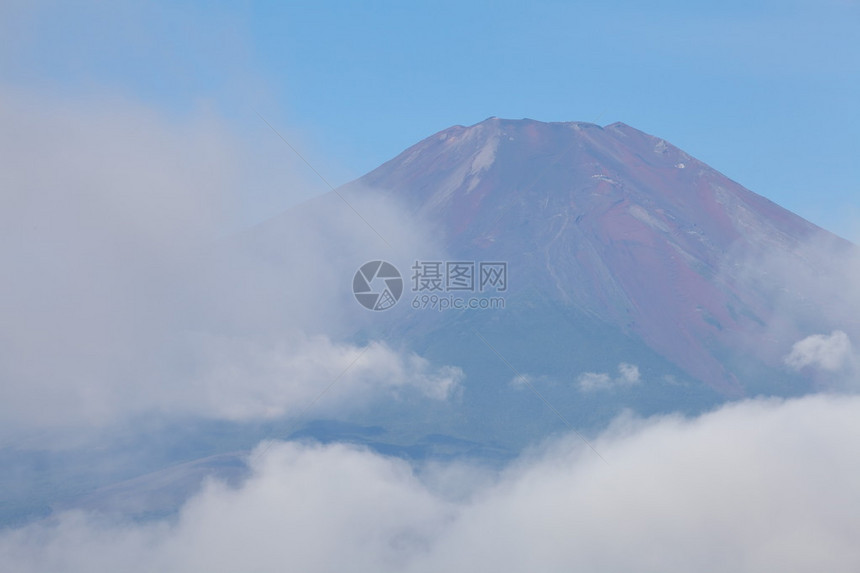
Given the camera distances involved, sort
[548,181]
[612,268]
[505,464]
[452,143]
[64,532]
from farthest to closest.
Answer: [452,143], [548,181], [612,268], [505,464], [64,532]

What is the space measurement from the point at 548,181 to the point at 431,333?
52.1ft

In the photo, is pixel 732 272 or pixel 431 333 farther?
pixel 732 272

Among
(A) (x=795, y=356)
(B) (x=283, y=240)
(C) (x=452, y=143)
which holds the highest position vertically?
(C) (x=452, y=143)

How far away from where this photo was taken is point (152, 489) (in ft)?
197

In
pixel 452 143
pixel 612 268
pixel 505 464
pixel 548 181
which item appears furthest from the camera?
pixel 452 143

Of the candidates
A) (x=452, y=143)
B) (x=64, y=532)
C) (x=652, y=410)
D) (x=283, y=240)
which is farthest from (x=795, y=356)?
(x=64, y=532)

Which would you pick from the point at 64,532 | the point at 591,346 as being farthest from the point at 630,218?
the point at 64,532

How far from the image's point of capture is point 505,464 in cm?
6388

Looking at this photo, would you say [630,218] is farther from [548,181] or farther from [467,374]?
[467,374]

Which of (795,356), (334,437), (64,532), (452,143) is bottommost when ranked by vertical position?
(64,532)

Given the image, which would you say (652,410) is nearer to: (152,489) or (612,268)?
(612,268)

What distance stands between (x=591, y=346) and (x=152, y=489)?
27.5m

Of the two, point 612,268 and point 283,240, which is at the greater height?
point 283,240

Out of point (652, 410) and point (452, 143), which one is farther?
point (452, 143)
